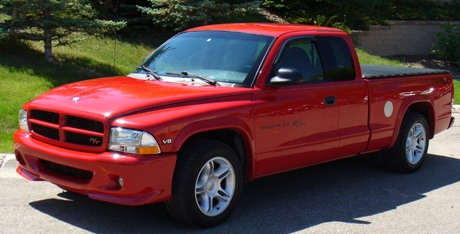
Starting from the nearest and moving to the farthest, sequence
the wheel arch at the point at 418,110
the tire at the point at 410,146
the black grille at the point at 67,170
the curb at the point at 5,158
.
Answer: the black grille at the point at 67,170 < the curb at the point at 5,158 < the wheel arch at the point at 418,110 < the tire at the point at 410,146

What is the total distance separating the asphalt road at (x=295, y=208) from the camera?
505 centimetres

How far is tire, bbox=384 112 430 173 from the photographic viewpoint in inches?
280

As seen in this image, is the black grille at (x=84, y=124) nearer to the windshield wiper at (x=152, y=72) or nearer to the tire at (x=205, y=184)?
the tire at (x=205, y=184)

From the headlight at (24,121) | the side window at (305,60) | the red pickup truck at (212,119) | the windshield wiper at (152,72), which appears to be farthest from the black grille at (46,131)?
the side window at (305,60)

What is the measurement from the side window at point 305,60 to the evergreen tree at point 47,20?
590 centimetres

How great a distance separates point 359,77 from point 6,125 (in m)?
5.01

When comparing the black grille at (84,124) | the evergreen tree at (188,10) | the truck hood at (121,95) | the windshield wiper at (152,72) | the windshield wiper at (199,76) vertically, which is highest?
the evergreen tree at (188,10)

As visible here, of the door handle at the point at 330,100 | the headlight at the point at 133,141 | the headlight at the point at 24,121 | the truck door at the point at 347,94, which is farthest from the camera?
the truck door at the point at 347,94

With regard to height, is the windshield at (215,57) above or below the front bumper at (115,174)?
above

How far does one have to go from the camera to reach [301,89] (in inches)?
225

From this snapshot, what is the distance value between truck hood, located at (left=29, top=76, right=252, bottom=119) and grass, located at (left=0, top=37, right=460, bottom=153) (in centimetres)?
230

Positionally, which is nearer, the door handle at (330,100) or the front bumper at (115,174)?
the front bumper at (115,174)

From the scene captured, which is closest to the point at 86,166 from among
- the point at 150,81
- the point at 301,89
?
the point at 150,81

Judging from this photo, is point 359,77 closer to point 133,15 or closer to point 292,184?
point 292,184
